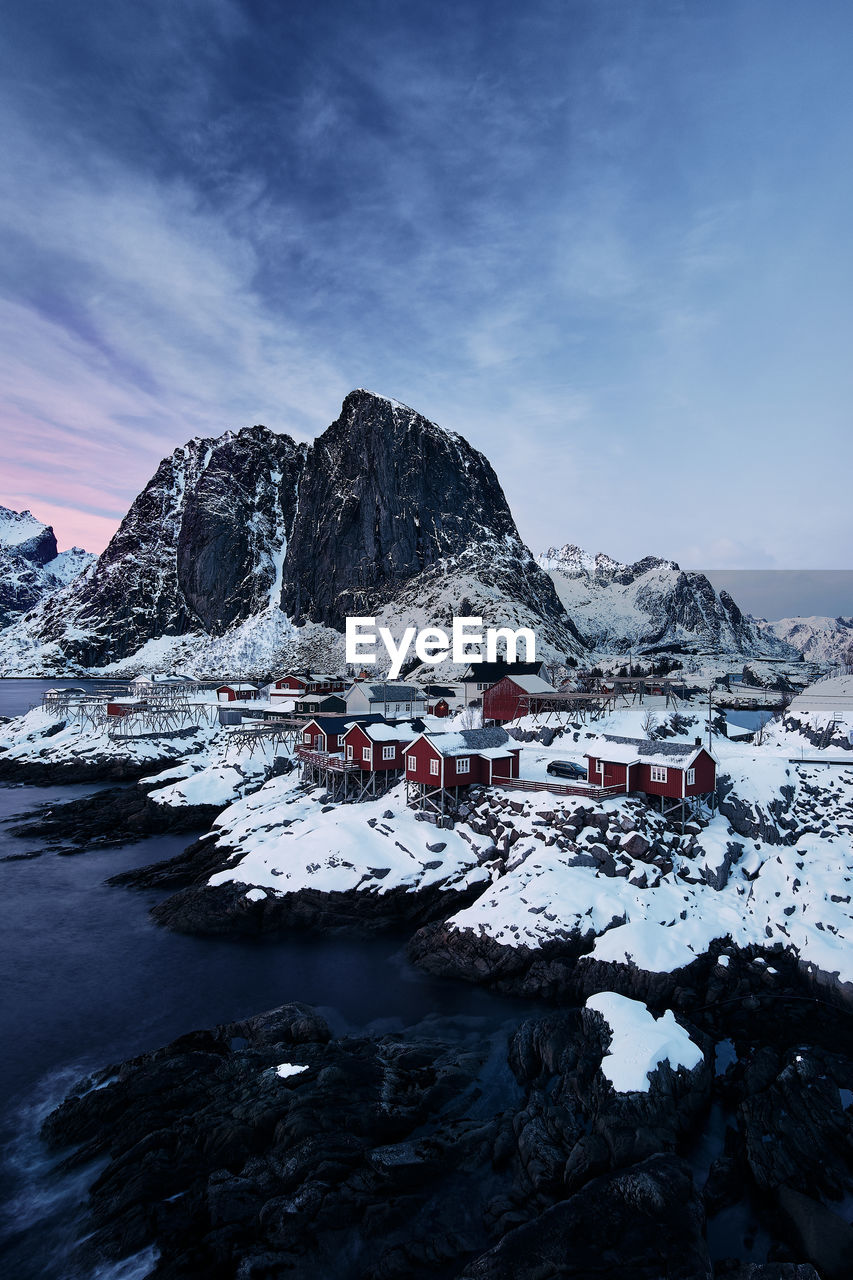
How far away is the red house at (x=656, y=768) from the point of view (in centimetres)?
3519

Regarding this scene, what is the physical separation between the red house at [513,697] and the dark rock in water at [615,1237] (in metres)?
48.4

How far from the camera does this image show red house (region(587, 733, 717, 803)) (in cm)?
3519

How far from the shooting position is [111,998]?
81.5 feet

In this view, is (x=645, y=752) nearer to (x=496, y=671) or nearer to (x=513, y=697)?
(x=513, y=697)

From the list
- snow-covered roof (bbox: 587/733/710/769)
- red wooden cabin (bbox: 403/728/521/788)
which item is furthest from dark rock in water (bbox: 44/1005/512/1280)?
snow-covered roof (bbox: 587/733/710/769)

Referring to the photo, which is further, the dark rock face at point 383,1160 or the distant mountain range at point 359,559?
the distant mountain range at point 359,559

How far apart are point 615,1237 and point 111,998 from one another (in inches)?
826

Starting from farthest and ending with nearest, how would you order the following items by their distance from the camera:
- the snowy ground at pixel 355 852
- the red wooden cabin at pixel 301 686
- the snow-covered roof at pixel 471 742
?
the red wooden cabin at pixel 301 686 < the snow-covered roof at pixel 471 742 < the snowy ground at pixel 355 852

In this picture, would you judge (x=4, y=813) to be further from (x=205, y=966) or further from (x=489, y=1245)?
(x=489, y=1245)

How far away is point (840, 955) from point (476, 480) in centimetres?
16085

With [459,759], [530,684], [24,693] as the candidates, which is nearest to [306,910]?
[459,759]

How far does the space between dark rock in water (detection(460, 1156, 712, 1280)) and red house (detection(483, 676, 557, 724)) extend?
4835 centimetres

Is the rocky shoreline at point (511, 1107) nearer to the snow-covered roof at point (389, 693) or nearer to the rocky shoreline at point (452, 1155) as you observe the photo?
the rocky shoreline at point (452, 1155)

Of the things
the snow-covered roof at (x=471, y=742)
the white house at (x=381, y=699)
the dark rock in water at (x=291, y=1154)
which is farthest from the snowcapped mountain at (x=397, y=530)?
the dark rock in water at (x=291, y=1154)
